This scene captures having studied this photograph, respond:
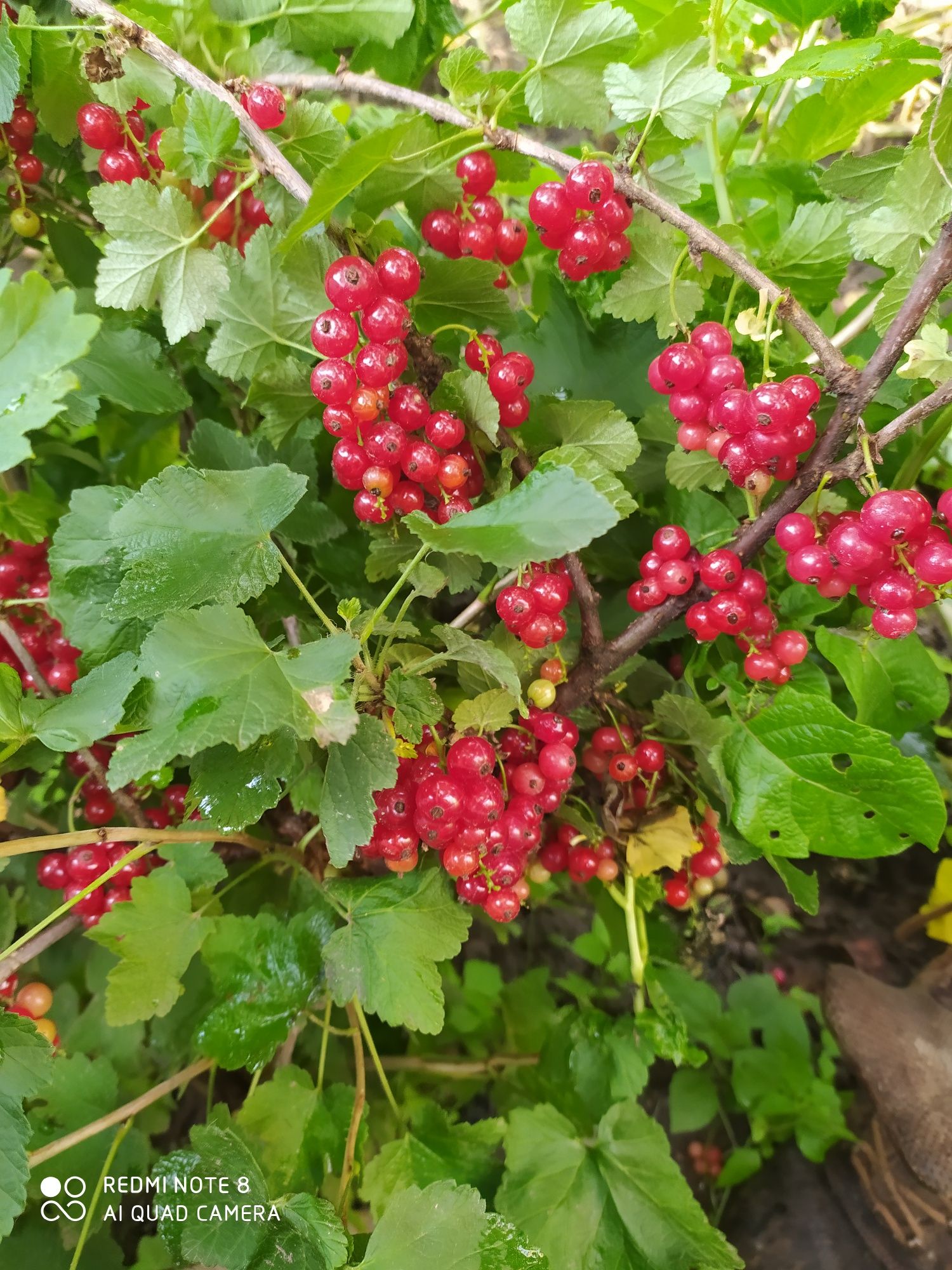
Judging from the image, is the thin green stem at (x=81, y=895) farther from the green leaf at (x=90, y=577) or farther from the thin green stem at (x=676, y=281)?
the thin green stem at (x=676, y=281)

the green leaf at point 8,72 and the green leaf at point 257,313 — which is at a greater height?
the green leaf at point 8,72

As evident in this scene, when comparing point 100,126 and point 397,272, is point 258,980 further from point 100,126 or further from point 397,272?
point 100,126

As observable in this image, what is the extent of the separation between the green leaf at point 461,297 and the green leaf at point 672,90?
0.43 ft

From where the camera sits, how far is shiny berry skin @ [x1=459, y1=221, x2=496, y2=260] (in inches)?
22.0

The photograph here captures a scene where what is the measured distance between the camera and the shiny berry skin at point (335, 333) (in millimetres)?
494

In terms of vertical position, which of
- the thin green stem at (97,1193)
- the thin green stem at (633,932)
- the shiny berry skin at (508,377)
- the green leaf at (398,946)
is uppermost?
the shiny berry skin at (508,377)

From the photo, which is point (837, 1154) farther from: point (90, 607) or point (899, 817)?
point (90, 607)

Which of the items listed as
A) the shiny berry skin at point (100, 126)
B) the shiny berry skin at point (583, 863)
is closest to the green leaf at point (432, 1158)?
the shiny berry skin at point (583, 863)

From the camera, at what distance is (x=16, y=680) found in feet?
1.89

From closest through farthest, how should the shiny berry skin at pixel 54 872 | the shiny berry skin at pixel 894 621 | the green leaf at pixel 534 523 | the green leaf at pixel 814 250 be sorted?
1. the green leaf at pixel 534 523
2. the shiny berry skin at pixel 894 621
3. the green leaf at pixel 814 250
4. the shiny berry skin at pixel 54 872

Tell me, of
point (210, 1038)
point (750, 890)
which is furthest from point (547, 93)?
point (750, 890)

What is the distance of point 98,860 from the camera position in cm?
66

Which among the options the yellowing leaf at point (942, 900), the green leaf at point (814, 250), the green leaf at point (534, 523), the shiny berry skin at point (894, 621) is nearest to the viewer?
the green leaf at point (534, 523)

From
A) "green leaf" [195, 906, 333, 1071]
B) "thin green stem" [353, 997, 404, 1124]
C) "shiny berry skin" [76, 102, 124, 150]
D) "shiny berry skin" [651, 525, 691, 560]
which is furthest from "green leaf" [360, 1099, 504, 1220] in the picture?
"shiny berry skin" [76, 102, 124, 150]
